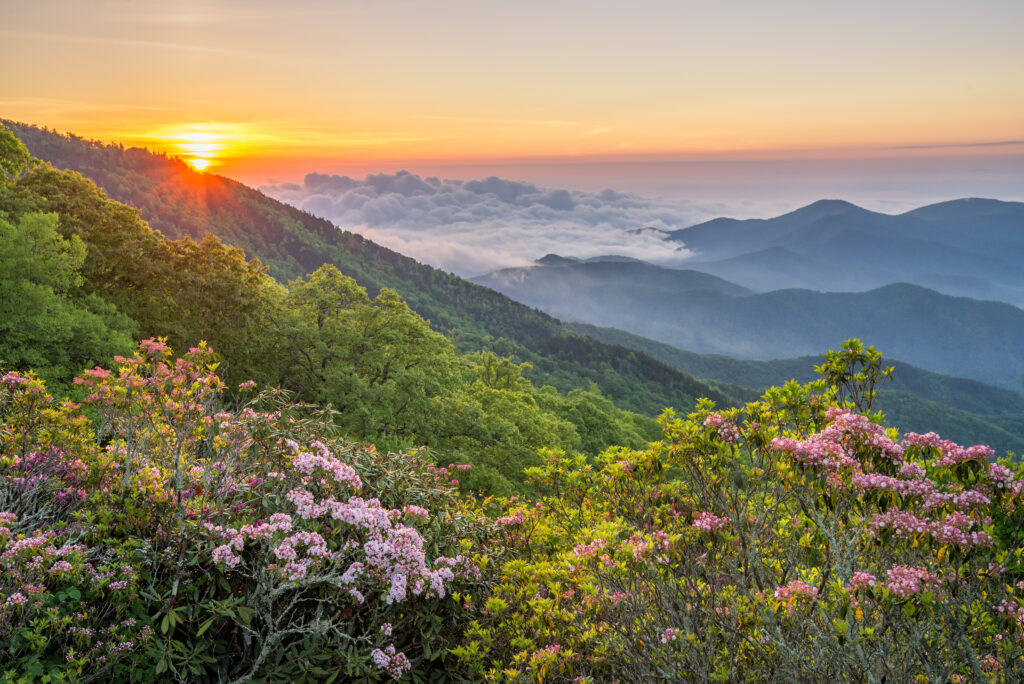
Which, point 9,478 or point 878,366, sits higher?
point 878,366

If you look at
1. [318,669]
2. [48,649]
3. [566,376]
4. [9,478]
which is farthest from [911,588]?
[566,376]

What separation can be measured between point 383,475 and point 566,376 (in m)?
116

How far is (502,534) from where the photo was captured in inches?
368

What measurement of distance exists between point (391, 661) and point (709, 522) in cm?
372

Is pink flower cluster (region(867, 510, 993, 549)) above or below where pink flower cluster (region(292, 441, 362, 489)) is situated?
above

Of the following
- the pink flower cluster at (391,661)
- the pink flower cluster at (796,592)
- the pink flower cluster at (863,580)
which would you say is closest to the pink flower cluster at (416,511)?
the pink flower cluster at (391,661)

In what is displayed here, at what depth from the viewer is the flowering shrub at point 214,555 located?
5609 millimetres

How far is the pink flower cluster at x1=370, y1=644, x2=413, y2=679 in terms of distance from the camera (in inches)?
241

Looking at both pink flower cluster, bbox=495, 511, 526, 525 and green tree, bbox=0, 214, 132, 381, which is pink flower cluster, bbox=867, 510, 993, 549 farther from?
green tree, bbox=0, 214, 132, 381

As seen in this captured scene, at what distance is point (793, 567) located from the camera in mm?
6062

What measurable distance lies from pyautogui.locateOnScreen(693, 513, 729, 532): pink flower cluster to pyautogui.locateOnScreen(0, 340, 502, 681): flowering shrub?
9.81 feet

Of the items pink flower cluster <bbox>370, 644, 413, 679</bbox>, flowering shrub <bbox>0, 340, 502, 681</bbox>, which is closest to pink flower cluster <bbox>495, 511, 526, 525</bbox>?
flowering shrub <bbox>0, 340, 502, 681</bbox>

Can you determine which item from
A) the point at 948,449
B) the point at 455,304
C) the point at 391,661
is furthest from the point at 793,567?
the point at 455,304

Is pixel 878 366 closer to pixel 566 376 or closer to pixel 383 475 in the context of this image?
pixel 383 475
